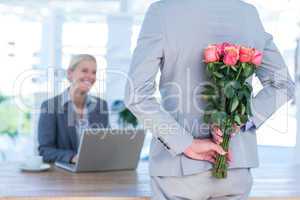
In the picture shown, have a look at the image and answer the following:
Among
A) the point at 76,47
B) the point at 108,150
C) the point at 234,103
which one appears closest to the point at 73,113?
the point at 108,150

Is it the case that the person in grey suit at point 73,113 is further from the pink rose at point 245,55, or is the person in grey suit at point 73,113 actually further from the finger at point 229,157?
the pink rose at point 245,55

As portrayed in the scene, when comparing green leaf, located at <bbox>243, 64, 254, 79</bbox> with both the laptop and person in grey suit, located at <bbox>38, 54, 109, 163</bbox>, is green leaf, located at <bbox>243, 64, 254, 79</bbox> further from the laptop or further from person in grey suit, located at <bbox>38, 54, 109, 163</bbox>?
person in grey suit, located at <bbox>38, 54, 109, 163</bbox>

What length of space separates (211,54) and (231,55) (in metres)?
0.05

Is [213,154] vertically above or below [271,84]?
below

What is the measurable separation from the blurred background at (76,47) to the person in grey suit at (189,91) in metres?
2.83

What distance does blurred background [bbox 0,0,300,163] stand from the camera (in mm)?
4293

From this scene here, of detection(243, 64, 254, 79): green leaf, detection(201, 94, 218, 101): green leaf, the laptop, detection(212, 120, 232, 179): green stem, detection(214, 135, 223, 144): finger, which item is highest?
detection(243, 64, 254, 79): green leaf

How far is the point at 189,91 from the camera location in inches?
58.1

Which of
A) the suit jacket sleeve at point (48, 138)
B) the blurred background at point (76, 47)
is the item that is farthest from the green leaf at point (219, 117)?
the blurred background at point (76, 47)

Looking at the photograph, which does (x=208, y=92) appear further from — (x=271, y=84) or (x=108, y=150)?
(x=108, y=150)

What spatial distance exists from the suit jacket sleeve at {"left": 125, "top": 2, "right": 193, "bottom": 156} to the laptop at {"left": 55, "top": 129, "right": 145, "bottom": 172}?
808 mm

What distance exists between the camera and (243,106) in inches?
56.1

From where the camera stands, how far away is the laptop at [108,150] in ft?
7.32

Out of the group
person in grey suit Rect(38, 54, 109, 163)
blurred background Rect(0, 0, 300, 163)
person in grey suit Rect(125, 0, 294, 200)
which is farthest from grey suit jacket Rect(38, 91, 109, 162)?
person in grey suit Rect(125, 0, 294, 200)
